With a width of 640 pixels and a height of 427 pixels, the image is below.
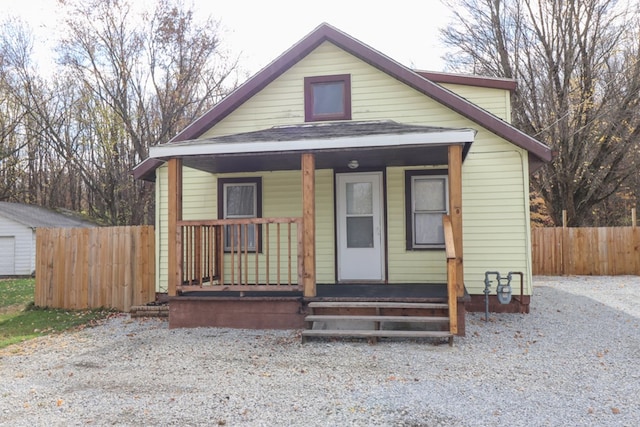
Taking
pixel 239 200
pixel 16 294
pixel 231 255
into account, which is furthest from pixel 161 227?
pixel 16 294

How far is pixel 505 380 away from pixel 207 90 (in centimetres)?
2082

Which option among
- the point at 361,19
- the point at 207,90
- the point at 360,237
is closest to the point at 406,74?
the point at 360,237

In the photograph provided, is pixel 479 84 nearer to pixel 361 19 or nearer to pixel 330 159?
pixel 330 159

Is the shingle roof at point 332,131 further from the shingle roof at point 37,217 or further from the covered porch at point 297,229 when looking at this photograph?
the shingle roof at point 37,217

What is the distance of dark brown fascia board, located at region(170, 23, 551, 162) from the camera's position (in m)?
8.00

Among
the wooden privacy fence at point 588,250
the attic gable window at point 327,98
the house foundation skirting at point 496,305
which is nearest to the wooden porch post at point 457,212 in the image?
the house foundation skirting at point 496,305

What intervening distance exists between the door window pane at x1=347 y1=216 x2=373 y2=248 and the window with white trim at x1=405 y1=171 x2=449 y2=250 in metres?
0.73

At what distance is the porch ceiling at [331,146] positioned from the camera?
6.62 metres

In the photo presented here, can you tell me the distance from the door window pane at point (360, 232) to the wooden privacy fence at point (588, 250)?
972 centimetres

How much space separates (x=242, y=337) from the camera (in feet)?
21.7

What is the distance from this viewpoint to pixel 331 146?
6.75m

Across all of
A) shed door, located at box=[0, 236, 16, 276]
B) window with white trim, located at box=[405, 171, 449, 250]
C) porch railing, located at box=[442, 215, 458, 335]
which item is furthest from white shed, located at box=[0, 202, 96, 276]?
porch railing, located at box=[442, 215, 458, 335]

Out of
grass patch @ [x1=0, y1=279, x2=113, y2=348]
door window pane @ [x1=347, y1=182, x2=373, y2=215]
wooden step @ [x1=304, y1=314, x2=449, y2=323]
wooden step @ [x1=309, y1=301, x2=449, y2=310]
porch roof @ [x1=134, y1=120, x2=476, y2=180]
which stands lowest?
grass patch @ [x1=0, y1=279, x2=113, y2=348]

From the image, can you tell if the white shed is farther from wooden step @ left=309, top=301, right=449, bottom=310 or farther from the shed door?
wooden step @ left=309, top=301, right=449, bottom=310
